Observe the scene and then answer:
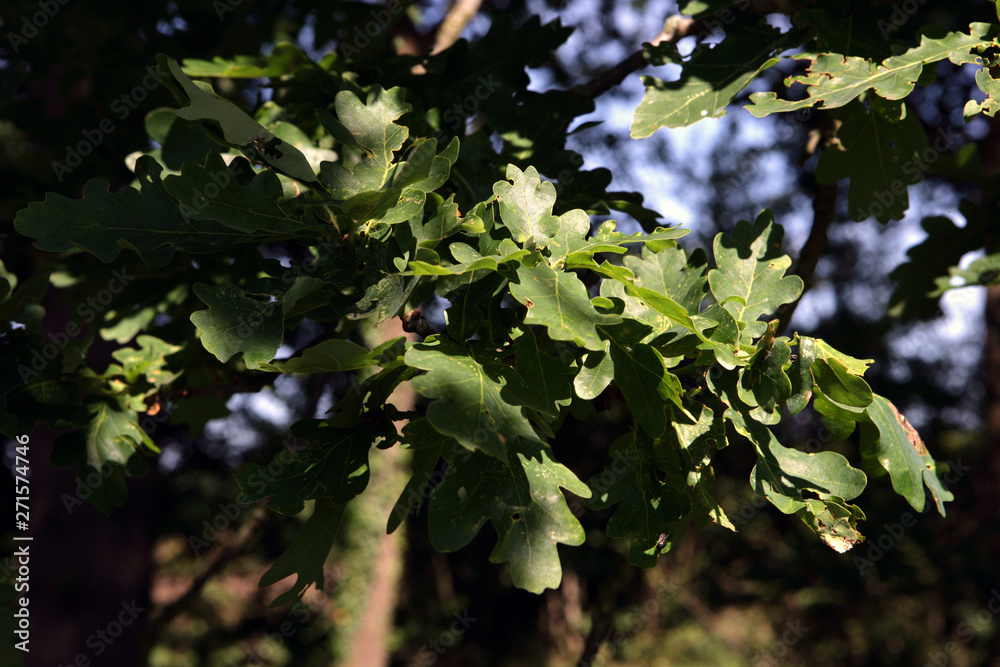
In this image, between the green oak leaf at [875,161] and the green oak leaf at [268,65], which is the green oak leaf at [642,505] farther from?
the green oak leaf at [268,65]

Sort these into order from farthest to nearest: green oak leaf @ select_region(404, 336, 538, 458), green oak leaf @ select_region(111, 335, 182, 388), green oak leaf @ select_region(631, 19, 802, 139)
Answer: green oak leaf @ select_region(111, 335, 182, 388)
green oak leaf @ select_region(631, 19, 802, 139)
green oak leaf @ select_region(404, 336, 538, 458)

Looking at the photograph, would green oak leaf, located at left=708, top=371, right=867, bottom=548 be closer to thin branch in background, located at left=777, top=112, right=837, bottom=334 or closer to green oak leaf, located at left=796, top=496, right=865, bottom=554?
green oak leaf, located at left=796, top=496, right=865, bottom=554

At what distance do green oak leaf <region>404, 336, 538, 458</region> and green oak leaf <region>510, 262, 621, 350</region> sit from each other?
0.46 ft

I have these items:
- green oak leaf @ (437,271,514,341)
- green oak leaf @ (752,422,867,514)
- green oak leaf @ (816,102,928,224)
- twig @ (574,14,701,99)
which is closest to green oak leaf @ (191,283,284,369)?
green oak leaf @ (437,271,514,341)

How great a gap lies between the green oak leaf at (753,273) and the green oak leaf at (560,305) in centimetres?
44

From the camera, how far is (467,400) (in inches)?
45.0

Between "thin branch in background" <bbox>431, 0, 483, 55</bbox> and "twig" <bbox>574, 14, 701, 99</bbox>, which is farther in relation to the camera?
"thin branch in background" <bbox>431, 0, 483, 55</bbox>

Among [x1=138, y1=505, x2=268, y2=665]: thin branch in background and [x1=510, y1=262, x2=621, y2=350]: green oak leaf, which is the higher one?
[x1=510, y1=262, x2=621, y2=350]: green oak leaf

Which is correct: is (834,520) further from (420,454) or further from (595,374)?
(420,454)

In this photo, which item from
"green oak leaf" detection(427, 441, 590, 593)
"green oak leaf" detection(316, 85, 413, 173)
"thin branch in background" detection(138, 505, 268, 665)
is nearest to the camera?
"green oak leaf" detection(427, 441, 590, 593)

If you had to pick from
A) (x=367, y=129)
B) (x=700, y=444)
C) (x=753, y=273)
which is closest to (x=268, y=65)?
(x=367, y=129)

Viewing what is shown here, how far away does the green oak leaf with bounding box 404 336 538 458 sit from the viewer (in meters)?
1.09

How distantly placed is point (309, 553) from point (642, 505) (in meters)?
0.68

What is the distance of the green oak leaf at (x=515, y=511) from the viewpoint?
121 centimetres
